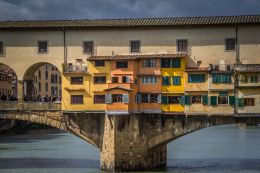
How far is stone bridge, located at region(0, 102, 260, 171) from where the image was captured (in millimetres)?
45875

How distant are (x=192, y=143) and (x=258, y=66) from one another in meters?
29.1

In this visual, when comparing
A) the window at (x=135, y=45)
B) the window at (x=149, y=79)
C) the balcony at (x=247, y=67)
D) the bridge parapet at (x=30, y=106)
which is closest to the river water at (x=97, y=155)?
the bridge parapet at (x=30, y=106)

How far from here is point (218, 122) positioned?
4566cm

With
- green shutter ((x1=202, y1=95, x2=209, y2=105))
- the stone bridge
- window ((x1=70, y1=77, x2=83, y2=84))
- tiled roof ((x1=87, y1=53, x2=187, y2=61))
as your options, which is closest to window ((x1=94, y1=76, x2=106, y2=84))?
window ((x1=70, y1=77, x2=83, y2=84))

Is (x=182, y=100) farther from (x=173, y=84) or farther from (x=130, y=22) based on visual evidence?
(x=130, y=22)

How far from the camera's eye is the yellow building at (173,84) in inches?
1834

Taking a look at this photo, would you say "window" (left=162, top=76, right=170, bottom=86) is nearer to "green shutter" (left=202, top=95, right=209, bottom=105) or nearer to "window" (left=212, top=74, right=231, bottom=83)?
"green shutter" (left=202, top=95, right=209, bottom=105)

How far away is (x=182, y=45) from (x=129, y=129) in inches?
304

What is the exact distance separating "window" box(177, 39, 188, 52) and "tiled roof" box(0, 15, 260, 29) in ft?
4.55

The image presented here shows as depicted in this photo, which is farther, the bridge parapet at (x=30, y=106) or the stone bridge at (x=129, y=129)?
the bridge parapet at (x=30, y=106)

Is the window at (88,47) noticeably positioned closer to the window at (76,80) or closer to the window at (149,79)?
the window at (76,80)

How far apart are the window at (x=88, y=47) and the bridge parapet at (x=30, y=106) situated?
16.2ft

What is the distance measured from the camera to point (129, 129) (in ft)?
153

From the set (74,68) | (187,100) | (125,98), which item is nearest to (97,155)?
(74,68)
